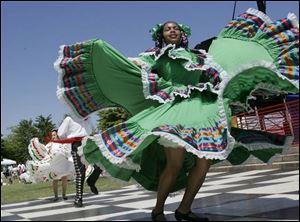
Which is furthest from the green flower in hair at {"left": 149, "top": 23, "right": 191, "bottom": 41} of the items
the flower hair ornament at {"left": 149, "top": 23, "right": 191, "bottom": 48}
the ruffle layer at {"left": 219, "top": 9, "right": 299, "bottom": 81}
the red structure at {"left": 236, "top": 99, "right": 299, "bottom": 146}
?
the red structure at {"left": 236, "top": 99, "right": 299, "bottom": 146}

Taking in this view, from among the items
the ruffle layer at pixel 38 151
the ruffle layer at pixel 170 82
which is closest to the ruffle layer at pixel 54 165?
the ruffle layer at pixel 38 151

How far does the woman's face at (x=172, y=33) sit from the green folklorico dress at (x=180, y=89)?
117 millimetres

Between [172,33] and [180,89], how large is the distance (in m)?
0.54

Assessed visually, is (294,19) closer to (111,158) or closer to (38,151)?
(111,158)

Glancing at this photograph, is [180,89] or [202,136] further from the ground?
[180,89]

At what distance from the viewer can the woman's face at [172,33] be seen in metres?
3.59

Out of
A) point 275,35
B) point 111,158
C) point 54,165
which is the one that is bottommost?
point 54,165

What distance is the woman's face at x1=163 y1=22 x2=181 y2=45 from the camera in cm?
359

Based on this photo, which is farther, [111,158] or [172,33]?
[172,33]

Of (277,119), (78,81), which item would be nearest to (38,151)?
(78,81)

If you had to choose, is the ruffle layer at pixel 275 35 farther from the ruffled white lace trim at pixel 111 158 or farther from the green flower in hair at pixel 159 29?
the ruffled white lace trim at pixel 111 158

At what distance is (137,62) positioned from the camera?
141 inches

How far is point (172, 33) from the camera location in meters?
3.60

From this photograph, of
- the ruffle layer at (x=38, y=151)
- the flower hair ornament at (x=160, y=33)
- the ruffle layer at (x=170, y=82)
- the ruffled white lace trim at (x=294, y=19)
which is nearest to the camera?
the ruffle layer at (x=170, y=82)
